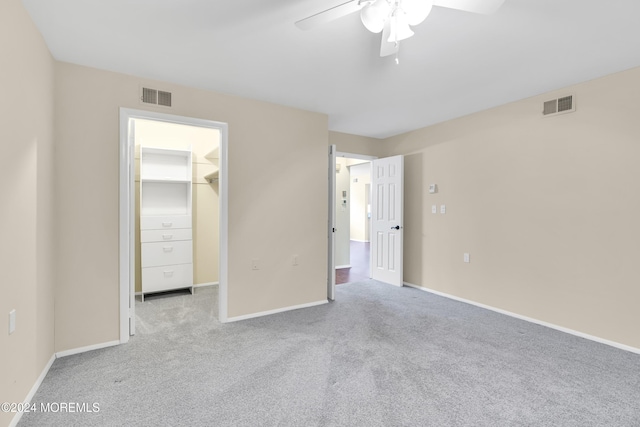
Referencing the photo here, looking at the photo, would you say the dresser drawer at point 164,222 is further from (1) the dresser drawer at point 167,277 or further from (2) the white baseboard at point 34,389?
(2) the white baseboard at point 34,389

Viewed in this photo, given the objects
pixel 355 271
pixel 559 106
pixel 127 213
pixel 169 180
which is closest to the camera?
pixel 127 213

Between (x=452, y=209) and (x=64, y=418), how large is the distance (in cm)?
428

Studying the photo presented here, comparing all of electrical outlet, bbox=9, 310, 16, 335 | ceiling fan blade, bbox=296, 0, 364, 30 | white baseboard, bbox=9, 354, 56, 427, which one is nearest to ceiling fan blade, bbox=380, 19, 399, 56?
ceiling fan blade, bbox=296, 0, 364, 30

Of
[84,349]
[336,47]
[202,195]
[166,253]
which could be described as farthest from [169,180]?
[336,47]

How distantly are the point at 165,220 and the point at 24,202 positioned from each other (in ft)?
7.65

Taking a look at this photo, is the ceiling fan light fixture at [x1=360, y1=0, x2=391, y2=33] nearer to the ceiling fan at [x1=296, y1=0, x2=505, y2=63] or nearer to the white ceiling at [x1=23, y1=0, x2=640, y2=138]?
the ceiling fan at [x1=296, y1=0, x2=505, y2=63]

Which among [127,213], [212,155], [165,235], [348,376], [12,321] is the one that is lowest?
[348,376]

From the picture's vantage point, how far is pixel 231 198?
10.9 ft

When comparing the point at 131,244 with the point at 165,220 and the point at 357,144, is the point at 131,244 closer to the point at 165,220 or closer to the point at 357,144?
the point at 165,220

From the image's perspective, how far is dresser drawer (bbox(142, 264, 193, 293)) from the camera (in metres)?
4.10

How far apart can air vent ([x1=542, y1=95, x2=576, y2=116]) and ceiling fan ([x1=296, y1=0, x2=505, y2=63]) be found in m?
2.19

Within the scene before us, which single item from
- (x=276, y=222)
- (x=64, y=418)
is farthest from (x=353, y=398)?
(x=276, y=222)

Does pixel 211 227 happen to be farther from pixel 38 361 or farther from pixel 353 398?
pixel 353 398

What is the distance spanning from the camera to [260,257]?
3494 mm
